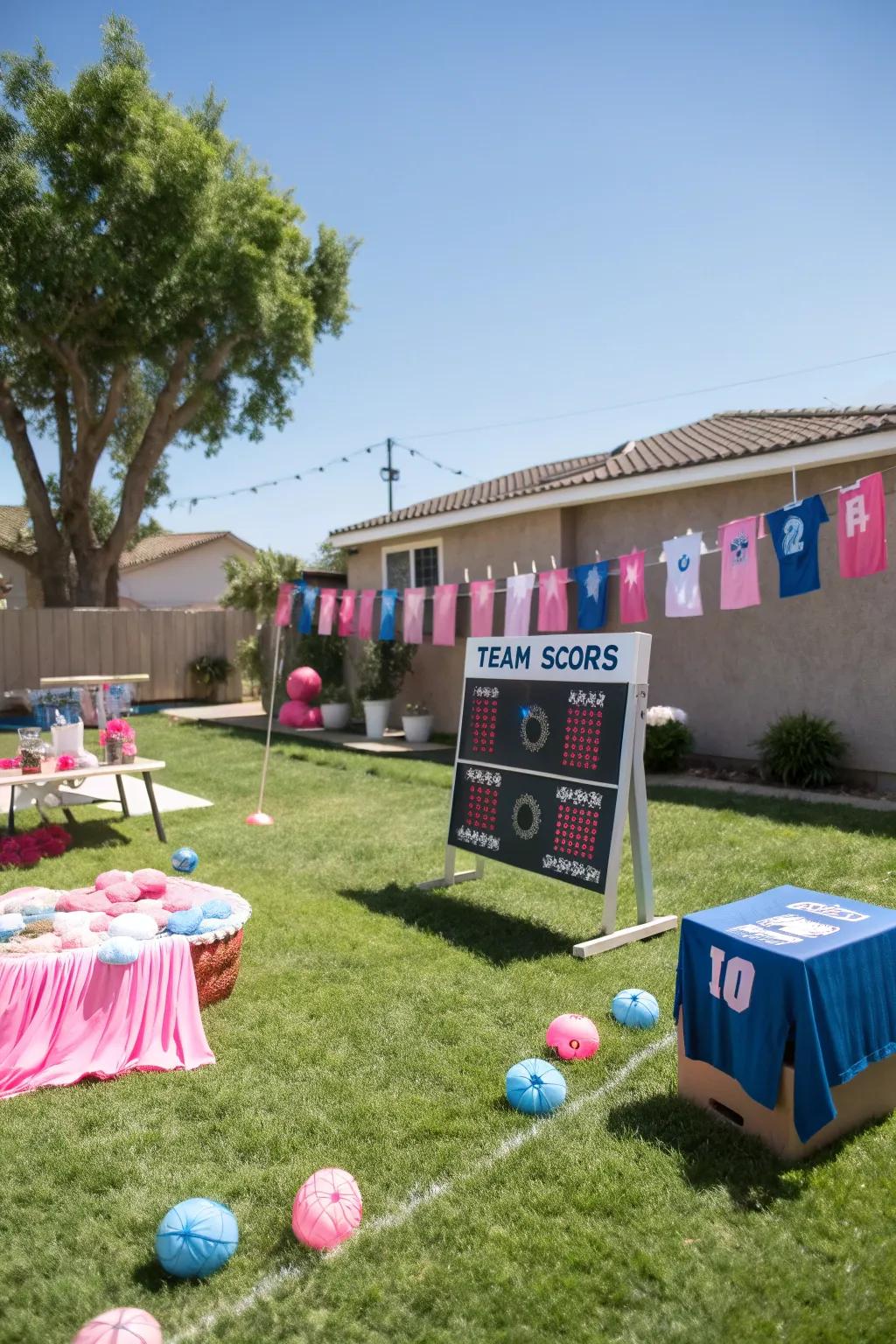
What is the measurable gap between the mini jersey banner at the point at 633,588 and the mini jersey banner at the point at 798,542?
4.99 feet

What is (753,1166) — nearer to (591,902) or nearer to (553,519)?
(591,902)

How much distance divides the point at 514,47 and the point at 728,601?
5618 mm

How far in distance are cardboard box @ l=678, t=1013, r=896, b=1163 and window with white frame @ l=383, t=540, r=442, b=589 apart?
1100 centimetres

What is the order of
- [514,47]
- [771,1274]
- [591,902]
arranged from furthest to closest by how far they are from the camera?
1. [514,47]
2. [591,902]
3. [771,1274]

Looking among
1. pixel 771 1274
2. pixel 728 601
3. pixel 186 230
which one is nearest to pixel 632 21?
pixel 728 601

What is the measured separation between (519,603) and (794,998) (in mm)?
7527

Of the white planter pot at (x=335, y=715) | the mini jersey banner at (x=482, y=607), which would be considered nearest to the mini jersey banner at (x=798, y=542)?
the mini jersey banner at (x=482, y=607)

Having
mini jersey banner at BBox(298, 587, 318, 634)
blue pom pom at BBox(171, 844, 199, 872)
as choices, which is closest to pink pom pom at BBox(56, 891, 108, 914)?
blue pom pom at BBox(171, 844, 199, 872)

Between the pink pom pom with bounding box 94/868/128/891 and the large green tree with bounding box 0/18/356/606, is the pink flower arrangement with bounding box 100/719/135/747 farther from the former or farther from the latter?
the large green tree with bounding box 0/18/356/606

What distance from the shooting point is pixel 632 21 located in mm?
7734

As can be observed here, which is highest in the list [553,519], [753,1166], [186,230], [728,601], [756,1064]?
[186,230]

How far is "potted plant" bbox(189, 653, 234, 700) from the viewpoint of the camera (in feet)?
62.9

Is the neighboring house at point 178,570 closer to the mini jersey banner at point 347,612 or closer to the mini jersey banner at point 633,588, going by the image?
the mini jersey banner at point 347,612

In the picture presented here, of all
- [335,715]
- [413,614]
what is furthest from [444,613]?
[335,715]
